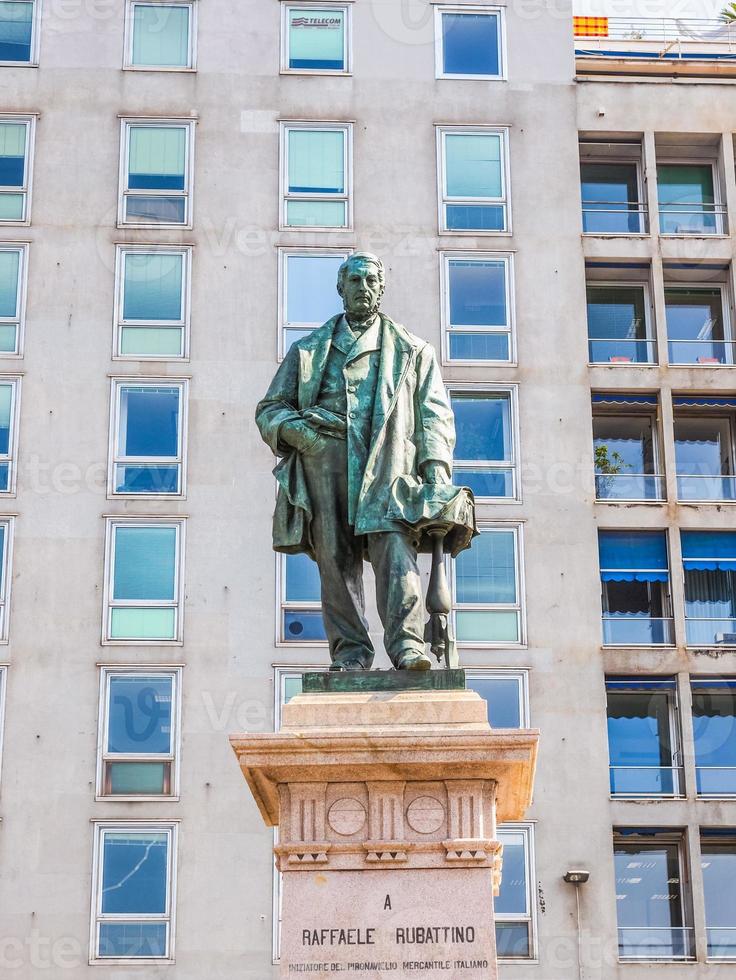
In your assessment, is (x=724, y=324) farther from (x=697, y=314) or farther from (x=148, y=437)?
(x=148, y=437)

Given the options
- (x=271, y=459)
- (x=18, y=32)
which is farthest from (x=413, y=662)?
(x=18, y=32)

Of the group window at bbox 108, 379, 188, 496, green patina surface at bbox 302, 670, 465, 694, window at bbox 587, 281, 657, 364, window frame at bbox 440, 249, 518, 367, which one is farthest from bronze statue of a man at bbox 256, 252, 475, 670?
window at bbox 587, 281, 657, 364

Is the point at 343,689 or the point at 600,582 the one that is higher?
the point at 600,582

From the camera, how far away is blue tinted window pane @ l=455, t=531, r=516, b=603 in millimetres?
37781

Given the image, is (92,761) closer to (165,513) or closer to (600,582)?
(165,513)

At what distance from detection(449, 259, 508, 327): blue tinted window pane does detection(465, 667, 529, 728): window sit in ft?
25.4

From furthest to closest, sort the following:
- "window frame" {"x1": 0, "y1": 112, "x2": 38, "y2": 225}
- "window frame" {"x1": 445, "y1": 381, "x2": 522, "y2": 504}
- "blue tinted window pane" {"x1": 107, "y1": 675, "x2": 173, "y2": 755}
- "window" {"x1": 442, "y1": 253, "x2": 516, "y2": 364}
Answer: "window frame" {"x1": 0, "y1": 112, "x2": 38, "y2": 225} → "window" {"x1": 442, "y1": 253, "x2": 516, "y2": 364} → "window frame" {"x1": 445, "y1": 381, "x2": 522, "y2": 504} → "blue tinted window pane" {"x1": 107, "y1": 675, "x2": 173, "y2": 755}

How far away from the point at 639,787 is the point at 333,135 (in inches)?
614

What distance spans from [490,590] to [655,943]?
7644mm

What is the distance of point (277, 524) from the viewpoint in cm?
1479

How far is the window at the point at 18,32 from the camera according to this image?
136ft

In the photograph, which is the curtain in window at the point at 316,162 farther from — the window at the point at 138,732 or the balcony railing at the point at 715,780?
the balcony railing at the point at 715,780

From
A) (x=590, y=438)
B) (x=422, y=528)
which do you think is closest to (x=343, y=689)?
(x=422, y=528)

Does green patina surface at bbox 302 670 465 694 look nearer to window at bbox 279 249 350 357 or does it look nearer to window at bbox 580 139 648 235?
window at bbox 279 249 350 357
